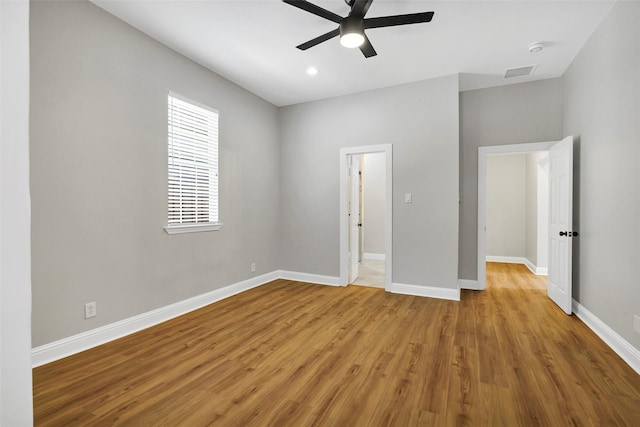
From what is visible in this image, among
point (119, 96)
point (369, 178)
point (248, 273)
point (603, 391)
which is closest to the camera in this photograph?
point (603, 391)

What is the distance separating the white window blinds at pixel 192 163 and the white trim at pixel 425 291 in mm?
2765

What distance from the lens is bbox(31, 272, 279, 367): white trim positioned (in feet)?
7.71

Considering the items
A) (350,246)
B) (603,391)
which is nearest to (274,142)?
(350,246)

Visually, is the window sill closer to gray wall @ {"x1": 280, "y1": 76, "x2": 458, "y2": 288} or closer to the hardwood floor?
the hardwood floor

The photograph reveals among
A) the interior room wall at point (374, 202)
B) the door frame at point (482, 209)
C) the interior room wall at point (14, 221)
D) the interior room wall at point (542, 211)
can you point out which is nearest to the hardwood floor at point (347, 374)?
the interior room wall at point (14, 221)

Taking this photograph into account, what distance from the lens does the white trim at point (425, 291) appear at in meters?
4.07

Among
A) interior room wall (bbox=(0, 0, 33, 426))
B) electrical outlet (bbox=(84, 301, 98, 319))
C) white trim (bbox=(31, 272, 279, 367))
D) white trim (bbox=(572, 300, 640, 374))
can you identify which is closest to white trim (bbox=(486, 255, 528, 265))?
white trim (bbox=(572, 300, 640, 374))

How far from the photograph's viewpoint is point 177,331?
3010 millimetres

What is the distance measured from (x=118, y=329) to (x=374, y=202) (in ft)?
19.0

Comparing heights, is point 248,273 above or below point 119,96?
below

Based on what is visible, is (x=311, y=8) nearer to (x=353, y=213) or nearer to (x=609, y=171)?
(x=609, y=171)

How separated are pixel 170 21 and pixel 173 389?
324cm

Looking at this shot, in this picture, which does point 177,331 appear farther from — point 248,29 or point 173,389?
point 248,29

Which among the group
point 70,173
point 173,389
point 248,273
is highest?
point 70,173
